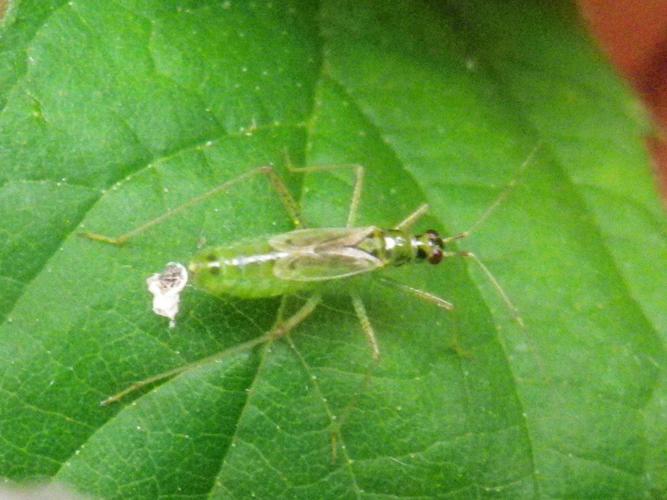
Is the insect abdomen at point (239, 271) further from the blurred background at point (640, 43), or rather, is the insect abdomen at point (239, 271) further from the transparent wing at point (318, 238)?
the blurred background at point (640, 43)

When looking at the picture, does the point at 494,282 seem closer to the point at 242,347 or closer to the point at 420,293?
the point at 420,293

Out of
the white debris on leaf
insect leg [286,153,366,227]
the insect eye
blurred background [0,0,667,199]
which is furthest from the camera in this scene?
blurred background [0,0,667,199]

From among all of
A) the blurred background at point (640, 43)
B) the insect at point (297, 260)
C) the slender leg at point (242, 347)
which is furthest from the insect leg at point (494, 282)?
the blurred background at point (640, 43)

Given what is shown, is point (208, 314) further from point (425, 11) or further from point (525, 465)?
point (425, 11)

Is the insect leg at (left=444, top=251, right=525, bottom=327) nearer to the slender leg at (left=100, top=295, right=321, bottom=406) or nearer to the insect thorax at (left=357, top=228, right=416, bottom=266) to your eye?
the insect thorax at (left=357, top=228, right=416, bottom=266)

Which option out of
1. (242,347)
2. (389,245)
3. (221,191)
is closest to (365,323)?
(389,245)

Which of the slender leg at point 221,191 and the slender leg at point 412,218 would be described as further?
the slender leg at point 412,218

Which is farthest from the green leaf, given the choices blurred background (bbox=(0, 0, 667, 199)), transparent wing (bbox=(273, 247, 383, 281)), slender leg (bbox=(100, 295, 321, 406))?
blurred background (bbox=(0, 0, 667, 199))

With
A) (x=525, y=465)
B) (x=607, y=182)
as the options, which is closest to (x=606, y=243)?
(x=607, y=182)
